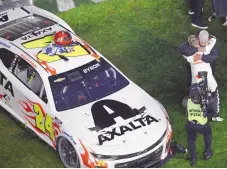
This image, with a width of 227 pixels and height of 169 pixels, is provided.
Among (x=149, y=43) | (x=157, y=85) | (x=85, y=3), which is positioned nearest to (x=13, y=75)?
(x=157, y=85)

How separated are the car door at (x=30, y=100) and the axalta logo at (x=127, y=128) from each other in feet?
2.98

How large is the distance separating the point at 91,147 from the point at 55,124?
849mm

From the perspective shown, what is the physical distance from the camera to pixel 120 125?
8.90 meters

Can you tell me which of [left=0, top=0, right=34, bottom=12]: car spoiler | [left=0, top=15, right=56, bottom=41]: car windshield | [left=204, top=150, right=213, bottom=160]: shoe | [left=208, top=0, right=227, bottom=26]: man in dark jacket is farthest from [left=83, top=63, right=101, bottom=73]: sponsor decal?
[left=208, top=0, right=227, bottom=26]: man in dark jacket

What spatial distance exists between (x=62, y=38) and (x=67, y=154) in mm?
2097

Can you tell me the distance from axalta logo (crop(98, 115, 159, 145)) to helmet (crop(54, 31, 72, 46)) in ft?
6.50

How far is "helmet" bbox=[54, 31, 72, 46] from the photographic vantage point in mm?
9891

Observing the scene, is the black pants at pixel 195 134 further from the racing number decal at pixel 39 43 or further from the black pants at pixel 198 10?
the black pants at pixel 198 10

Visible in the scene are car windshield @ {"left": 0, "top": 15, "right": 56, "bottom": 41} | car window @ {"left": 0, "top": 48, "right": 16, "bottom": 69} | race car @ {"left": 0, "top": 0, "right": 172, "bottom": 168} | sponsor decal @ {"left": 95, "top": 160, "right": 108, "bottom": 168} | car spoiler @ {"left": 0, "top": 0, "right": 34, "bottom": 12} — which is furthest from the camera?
car spoiler @ {"left": 0, "top": 0, "right": 34, "bottom": 12}

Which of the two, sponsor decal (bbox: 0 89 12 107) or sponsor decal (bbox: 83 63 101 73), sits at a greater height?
sponsor decal (bbox: 83 63 101 73)

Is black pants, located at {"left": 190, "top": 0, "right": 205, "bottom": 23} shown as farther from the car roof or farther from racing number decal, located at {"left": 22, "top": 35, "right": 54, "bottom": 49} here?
racing number decal, located at {"left": 22, "top": 35, "right": 54, "bottom": 49}

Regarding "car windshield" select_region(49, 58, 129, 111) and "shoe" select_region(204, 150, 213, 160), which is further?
"shoe" select_region(204, 150, 213, 160)

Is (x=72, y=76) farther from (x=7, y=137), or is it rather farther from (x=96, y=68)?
(x=7, y=137)

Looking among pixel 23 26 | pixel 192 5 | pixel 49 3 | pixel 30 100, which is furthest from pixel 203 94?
pixel 49 3
